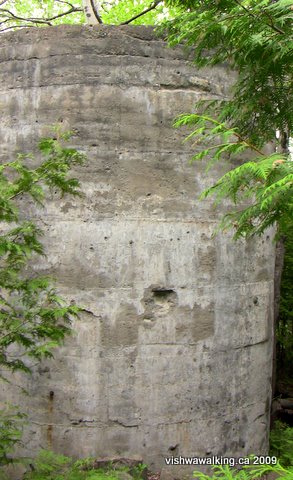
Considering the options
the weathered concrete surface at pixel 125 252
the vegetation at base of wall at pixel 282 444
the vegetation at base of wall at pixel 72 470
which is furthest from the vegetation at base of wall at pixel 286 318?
the vegetation at base of wall at pixel 72 470

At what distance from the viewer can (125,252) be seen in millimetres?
5078

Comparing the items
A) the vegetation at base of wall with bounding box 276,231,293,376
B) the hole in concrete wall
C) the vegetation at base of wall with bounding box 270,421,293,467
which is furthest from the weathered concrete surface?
the vegetation at base of wall with bounding box 276,231,293,376

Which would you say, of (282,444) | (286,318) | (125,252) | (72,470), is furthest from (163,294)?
(286,318)

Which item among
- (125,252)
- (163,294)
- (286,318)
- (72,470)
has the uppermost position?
(125,252)

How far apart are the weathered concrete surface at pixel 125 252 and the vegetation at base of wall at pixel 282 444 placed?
1.26 m

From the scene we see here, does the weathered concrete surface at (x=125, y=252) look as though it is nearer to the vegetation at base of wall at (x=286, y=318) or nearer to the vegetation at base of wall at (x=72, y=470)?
the vegetation at base of wall at (x=72, y=470)

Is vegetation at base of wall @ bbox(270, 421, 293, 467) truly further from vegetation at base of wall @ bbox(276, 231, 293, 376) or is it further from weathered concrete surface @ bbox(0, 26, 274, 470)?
vegetation at base of wall @ bbox(276, 231, 293, 376)

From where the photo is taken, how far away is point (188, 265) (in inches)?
206

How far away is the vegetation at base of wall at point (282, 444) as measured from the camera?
6.09 metres

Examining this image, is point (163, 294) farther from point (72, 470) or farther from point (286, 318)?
point (286, 318)

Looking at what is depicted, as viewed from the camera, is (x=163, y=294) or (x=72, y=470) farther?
(x=163, y=294)

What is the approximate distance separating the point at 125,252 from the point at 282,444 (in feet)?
12.3

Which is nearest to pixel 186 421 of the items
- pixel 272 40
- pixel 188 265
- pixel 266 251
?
pixel 188 265

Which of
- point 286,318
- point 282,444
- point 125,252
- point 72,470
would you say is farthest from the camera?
point 286,318
